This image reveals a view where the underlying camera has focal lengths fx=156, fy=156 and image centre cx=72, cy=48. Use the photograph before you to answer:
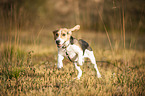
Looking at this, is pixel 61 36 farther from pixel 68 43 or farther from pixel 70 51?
pixel 70 51

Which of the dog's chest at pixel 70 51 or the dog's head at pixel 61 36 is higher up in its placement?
the dog's head at pixel 61 36

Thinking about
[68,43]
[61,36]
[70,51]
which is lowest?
[70,51]

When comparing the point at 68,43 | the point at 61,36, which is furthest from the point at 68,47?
the point at 61,36

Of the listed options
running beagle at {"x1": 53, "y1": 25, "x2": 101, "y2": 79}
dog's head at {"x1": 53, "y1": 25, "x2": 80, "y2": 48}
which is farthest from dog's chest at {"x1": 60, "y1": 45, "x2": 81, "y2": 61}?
dog's head at {"x1": 53, "y1": 25, "x2": 80, "y2": 48}

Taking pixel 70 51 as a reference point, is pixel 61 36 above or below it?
above

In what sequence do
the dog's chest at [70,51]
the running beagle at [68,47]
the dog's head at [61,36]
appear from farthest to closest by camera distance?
1. the dog's chest at [70,51]
2. the running beagle at [68,47]
3. the dog's head at [61,36]

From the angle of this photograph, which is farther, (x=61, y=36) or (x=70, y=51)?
(x=70, y=51)

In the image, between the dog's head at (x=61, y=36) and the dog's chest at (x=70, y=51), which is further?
the dog's chest at (x=70, y=51)

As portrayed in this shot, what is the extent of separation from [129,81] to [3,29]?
10.0 ft

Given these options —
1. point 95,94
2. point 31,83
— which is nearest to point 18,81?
point 31,83

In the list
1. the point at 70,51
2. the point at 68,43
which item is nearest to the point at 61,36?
the point at 68,43

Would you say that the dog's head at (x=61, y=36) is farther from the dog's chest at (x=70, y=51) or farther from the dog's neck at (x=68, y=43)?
the dog's chest at (x=70, y=51)

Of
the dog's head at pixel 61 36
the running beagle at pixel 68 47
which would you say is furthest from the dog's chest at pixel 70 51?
the dog's head at pixel 61 36

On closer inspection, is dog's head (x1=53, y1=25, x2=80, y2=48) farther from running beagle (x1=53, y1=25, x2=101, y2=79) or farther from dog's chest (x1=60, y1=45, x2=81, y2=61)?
dog's chest (x1=60, y1=45, x2=81, y2=61)
